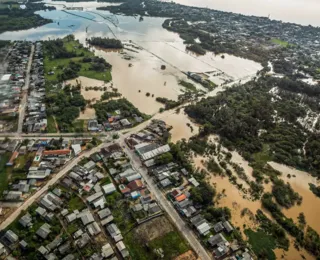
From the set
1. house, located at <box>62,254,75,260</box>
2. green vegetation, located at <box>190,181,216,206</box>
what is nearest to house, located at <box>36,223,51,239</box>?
house, located at <box>62,254,75,260</box>

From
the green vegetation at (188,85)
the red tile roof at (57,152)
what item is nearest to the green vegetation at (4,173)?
the red tile roof at (57,152)

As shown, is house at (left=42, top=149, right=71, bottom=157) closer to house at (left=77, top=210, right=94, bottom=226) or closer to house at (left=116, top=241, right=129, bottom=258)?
house at (left=77, top=210, right=94, bottom=226)

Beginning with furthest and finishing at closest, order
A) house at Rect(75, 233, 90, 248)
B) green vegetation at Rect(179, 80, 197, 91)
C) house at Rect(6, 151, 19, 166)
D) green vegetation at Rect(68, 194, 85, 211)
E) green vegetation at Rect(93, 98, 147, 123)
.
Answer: green vegetation at Rect(179, 80, 197, 91), green vegetation at Rect(93, 98, 147, 123), house at Rect(6, 151, 19, 166), green vegetation at Rect(68, 194, 85, 211), house at Rect(75, 233, 90, 248)

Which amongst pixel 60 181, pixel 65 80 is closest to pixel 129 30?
pixel 65 80

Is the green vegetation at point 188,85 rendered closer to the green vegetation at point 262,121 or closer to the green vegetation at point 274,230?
the green vegetation at point 262,121

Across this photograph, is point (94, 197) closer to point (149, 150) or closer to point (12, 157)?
point (149, 150)

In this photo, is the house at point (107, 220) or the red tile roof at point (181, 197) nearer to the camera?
the house at point (107, 220)
